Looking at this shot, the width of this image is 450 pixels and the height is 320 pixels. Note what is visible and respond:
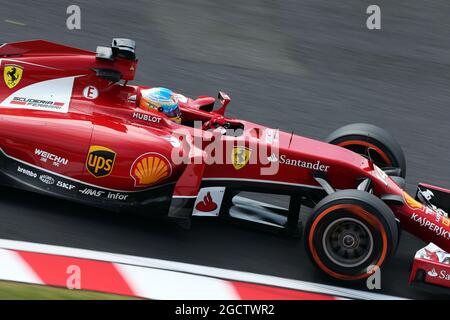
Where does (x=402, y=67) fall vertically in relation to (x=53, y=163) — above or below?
above

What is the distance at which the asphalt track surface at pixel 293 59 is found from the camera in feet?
31.0

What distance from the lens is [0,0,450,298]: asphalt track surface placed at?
944 centimetres

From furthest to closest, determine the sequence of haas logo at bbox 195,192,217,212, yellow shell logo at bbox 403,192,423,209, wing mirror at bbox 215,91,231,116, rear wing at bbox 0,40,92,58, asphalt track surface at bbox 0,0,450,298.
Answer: asphalt track surface at bbox 0,0,450,298 → wing mirror at bbox 215,91,231,116 → rear wing at bbox 0,40,92,58 → haas logo at bbox 195,192,217,212 → yellow shell logo at bbox 403,192,423,209

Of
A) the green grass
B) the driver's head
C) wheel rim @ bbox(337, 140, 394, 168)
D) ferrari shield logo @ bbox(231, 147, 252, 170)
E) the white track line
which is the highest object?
the driver's head

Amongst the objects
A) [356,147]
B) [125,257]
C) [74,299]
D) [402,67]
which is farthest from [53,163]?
[402,67]

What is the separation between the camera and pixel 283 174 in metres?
7.09

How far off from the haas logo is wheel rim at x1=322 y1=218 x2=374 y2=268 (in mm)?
1053

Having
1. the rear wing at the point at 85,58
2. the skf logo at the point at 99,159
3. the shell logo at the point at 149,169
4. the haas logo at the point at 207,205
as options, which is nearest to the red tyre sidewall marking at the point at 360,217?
the haas logo at the point at 207,205

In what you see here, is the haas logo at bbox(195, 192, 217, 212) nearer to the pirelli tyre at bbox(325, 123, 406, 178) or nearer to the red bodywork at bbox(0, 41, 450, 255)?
the red bodywork at bbox(0, 41, 450, 255)

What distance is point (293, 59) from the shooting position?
1087 centimetres

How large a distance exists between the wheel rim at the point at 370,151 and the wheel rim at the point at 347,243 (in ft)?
4.35

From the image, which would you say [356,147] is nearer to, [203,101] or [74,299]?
[203,101]

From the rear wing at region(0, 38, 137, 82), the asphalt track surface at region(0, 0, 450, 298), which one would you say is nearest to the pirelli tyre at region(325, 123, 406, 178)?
the asphalt track surface at region(0, 0, 450, 298)

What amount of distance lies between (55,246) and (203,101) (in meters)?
2.08
